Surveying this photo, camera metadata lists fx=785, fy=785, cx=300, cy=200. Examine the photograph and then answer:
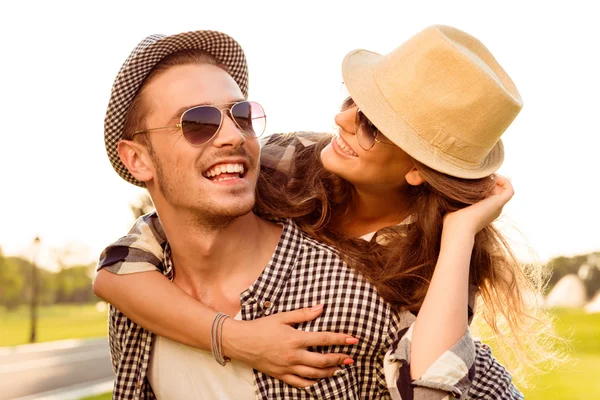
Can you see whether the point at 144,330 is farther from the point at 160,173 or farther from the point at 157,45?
the point at 157,45

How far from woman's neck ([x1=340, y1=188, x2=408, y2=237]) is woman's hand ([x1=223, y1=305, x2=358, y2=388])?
58 cm

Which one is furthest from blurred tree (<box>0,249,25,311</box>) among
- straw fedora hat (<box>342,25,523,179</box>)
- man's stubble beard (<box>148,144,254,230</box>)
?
straw fedora hat (<box>342,25,523,179</box>)

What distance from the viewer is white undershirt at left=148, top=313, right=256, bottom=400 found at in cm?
350

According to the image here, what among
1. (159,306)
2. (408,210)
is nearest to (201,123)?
(159,306)

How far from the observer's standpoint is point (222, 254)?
375cm

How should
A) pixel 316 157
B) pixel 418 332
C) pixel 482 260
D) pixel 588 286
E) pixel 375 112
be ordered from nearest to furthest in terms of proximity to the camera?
pixel 418 332, pixel 375 112, pixel 482 260, pixel 316 157, pixel 588 286

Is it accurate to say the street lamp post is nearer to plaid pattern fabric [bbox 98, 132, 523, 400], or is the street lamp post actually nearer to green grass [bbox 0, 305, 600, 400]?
green grass [bbox 0, 305, 600, 400]

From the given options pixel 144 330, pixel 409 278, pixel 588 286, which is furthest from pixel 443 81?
pixel 588 286

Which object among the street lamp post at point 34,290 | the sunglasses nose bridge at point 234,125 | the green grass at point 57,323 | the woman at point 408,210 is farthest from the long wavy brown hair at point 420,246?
the green grass at point 57,323

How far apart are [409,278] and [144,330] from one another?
4.27ft

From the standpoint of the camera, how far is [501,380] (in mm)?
3447

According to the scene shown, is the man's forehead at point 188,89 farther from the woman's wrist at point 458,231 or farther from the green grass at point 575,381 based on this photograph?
the green grass at point 575,381

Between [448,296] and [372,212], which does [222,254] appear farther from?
[448,296]

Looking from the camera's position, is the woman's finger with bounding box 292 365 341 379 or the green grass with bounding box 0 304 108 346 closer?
the woman's finger with bounding box 292 365 341 379
